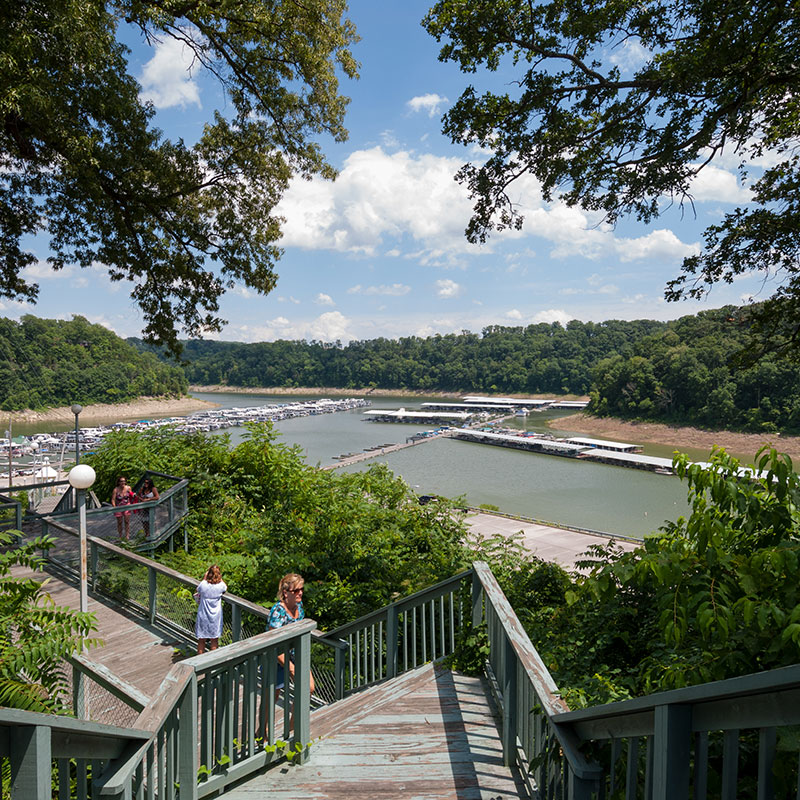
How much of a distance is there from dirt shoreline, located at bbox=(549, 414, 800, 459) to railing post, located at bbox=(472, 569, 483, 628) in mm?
50120

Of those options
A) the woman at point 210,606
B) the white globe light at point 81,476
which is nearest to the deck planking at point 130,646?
the woman at point 210,606

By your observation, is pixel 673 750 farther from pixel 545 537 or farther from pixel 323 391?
pixel 323 391

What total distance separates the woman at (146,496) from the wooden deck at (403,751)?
676 centimetres

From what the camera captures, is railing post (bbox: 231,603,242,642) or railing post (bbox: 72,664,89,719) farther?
railing post (bbox: 231,603,242,642)

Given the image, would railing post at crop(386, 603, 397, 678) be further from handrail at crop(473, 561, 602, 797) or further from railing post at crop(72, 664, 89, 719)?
railing post at crop(72, 664, 89, 719)

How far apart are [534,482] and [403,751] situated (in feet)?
166

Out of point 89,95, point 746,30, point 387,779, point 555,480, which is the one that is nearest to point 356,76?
point 89,95

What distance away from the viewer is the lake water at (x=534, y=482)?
39.8 m

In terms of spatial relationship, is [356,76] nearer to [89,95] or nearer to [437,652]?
[89,95]

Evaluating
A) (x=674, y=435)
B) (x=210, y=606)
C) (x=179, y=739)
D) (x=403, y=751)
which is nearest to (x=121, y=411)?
(x=674, y=435)

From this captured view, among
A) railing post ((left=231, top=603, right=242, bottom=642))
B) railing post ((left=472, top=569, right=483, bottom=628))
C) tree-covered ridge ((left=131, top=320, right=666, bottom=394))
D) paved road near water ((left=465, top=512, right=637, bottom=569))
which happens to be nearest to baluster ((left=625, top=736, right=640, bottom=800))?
railing post ((left=472, top=569, right=483, bottom=628))

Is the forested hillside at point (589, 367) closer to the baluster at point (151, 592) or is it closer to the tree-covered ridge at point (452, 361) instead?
the tree-covered ridge at point (452, 361)

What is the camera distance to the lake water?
1565 inches

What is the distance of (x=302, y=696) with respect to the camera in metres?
3.44
